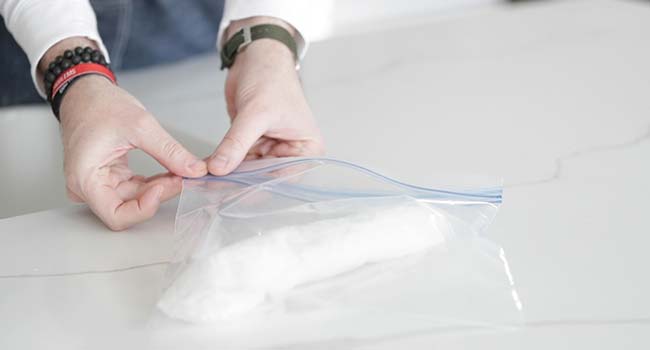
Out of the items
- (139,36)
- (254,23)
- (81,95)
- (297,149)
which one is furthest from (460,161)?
(139,36)

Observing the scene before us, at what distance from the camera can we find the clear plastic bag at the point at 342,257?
1.96 ft

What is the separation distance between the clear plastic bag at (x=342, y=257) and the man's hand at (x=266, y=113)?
65 millimetres

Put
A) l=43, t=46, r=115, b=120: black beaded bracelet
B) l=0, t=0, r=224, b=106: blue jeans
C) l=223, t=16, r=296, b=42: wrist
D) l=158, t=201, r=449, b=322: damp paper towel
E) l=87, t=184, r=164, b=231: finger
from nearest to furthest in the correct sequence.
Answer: l=158, t=201, r=449, b=322: damp paper towel → l=87, t=184, r=164, b=231: finger → l=43, t=46, r=115, b=120: black beaded bracelet → l=223, t=16, r=296, b=42: wrist → l=0, t=0, r=224, b=106: blue jeans

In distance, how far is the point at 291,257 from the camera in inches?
24.6

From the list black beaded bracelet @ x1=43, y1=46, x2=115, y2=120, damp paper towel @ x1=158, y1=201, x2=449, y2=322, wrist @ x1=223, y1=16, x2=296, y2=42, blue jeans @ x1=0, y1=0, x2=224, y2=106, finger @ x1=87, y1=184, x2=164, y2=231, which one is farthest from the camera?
blue jeans @ x1=0, y1=0, x2=224, y2=106

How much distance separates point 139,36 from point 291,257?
2.74 ft

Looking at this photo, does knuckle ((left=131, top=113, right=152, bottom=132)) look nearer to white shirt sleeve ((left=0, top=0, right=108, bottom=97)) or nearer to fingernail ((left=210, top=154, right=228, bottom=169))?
fingernail ((left=210, top=154, right=228, bottom=169))

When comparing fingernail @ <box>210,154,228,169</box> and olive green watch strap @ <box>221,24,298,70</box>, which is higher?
olive green watch strap @ <box>221,24,298,70</box>

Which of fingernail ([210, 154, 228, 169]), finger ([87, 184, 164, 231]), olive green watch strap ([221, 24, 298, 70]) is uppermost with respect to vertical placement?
olive green watch strap ([221, 24, 298, 70])

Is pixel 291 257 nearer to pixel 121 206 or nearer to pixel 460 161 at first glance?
pixel 121 206

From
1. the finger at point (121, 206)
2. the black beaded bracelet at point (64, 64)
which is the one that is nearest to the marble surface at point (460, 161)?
the finger at point (121, 206)

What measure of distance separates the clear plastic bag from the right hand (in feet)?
0.17

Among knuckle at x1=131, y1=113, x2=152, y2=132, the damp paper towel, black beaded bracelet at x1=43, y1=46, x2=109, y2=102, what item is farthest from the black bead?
the damp paper towel

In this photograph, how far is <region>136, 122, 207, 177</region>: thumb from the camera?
78cm
